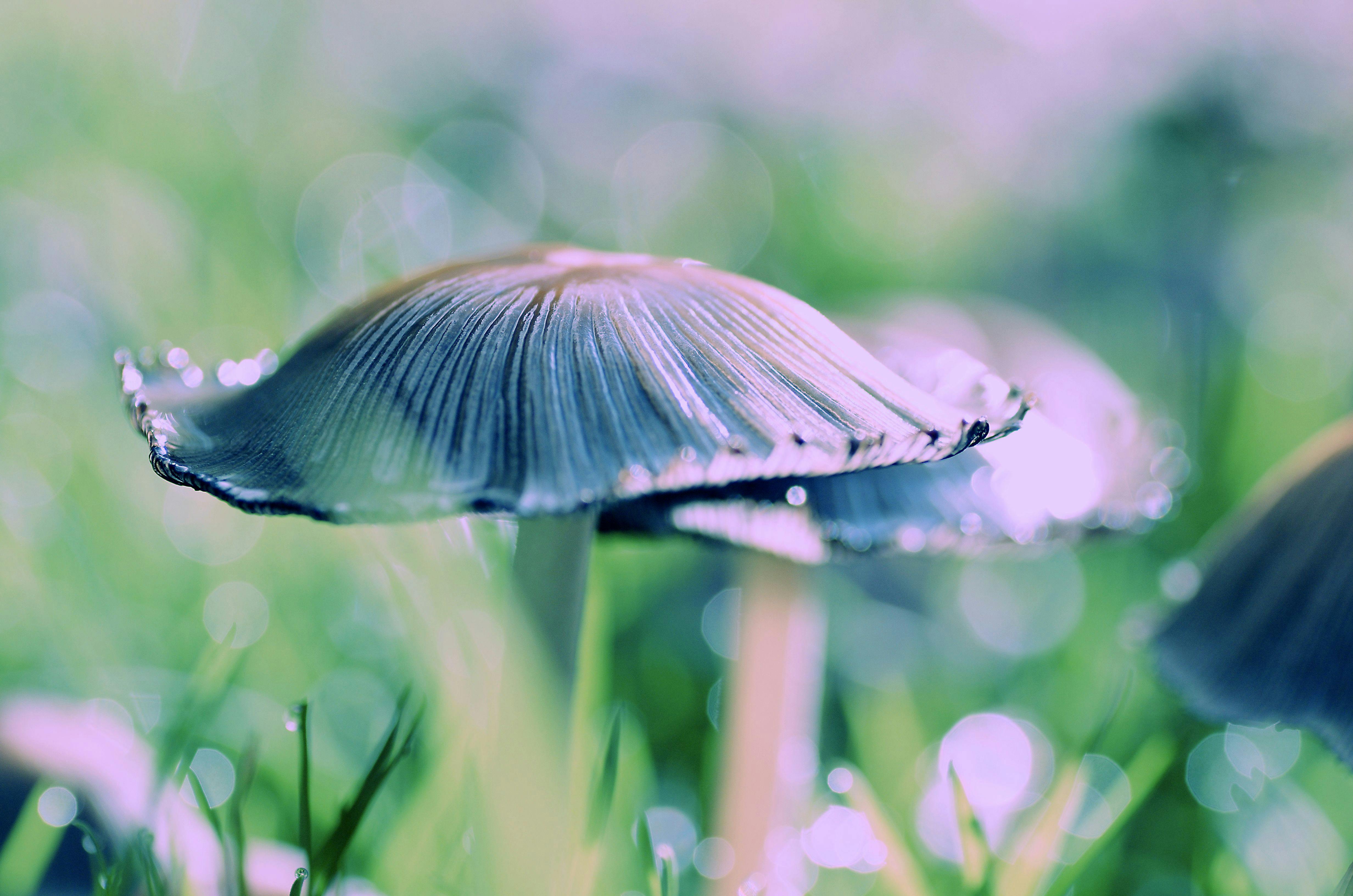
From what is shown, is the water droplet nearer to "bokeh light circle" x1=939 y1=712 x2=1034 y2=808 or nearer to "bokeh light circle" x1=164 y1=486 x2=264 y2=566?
"bokeh light circle" x1=164 y1=486 x2=264 y2=566

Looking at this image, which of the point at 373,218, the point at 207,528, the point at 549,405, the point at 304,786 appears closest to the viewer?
the point at 549,405

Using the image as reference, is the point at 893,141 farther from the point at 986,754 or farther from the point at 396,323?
the point at 396,323

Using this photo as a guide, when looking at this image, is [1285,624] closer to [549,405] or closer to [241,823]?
[549,405]

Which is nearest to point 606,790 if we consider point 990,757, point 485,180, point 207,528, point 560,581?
point 560,581

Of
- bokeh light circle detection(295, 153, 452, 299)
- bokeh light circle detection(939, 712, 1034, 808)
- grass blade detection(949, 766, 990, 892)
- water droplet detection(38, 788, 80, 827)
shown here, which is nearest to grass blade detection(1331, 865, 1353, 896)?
grass blade detection(949, 766, 990, 892)

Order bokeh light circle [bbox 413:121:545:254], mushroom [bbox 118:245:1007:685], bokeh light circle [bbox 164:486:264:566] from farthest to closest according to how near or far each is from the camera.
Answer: bokeh light circle [bbox 413:121:545:254]
bokeh light circle [bbox 164:486:264:566]
mushroom [bbox 118:245:1007:685]

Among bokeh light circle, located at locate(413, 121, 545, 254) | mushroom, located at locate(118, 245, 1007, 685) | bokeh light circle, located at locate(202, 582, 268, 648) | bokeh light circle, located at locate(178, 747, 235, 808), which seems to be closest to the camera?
mushroom, located at locate(118, 245, 1007, 685)

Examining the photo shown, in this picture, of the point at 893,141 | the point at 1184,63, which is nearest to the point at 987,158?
the point at 893,141
